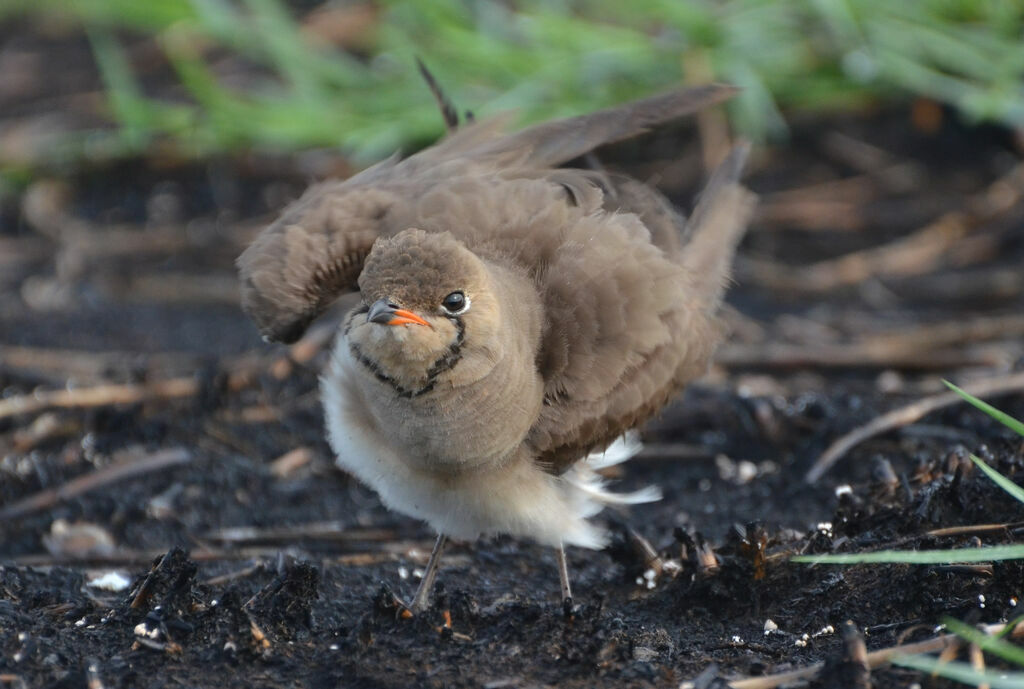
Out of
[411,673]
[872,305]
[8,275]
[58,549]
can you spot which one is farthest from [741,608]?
[8,275]

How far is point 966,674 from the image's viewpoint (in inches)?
93.7

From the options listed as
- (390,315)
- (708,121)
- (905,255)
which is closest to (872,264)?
(905,255)

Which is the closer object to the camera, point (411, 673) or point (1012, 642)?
point (1012, 642)

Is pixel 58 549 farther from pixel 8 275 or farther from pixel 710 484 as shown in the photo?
pixel 8 275

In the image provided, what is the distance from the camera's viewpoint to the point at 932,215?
714cm

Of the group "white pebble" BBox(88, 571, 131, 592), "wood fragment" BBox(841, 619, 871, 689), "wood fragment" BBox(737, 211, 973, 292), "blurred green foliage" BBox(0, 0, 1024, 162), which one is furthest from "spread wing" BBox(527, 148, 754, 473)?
"blurred green foliage" BBox(0, 0, 1024, 162)

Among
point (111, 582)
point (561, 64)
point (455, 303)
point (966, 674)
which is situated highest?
point (561, 64)

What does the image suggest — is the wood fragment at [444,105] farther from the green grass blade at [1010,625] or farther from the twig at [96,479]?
the green grass blade at [1010,625]

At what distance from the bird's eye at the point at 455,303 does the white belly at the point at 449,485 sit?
12.6 inches

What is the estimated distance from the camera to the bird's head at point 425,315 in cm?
324

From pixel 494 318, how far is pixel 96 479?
5.89 feet

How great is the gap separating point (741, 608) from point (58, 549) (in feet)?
7.11

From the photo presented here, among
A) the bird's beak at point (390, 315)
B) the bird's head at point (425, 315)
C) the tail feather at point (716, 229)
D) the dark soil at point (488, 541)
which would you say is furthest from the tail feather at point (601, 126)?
the dark soil at point (488, 541)

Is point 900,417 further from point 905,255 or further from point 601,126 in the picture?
point 905,255
